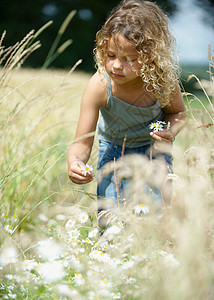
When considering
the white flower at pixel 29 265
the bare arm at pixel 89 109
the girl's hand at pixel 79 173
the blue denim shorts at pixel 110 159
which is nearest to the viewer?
the white flower at pixel 29 265

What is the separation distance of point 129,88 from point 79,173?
49cm

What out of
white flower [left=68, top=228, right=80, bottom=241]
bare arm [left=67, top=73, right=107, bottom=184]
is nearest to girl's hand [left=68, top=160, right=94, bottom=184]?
bare arm [left=67, top=73, right=107, bottom=184]

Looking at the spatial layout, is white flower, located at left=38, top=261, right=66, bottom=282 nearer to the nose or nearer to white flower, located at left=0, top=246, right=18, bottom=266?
white flower, located at left=0, top=246, right=18, bottom=266

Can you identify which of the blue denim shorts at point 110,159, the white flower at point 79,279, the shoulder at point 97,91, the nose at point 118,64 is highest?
the nose at point 118,64

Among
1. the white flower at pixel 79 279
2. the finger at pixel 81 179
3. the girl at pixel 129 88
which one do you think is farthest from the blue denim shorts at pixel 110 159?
the white flower at pixel 79 279

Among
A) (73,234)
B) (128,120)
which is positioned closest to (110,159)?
(128,120)

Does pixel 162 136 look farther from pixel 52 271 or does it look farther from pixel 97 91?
pixel 52 271

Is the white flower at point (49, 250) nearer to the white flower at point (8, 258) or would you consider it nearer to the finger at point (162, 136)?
the white flower at point (8, 258)

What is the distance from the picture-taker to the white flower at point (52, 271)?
94cm

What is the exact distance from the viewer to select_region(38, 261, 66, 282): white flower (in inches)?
36.8

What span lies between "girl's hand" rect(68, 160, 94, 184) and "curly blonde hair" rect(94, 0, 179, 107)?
1.43ft

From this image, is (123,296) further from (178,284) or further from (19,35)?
(19,35)

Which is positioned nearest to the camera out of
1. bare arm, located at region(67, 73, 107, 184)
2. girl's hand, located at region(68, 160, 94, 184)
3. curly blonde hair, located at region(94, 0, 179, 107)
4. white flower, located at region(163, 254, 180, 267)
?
white flower, located at region(163, 254, 180, 267)

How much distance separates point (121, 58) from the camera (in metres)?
1.58
